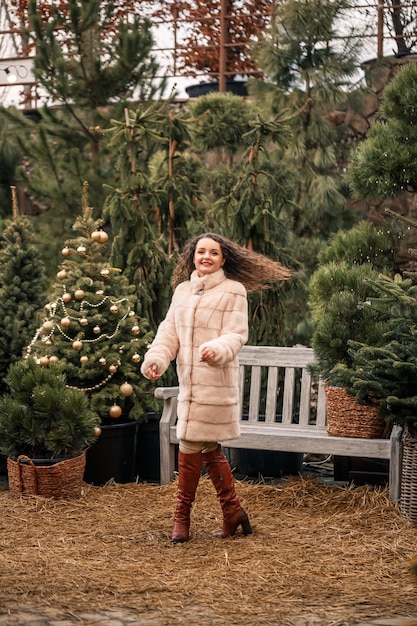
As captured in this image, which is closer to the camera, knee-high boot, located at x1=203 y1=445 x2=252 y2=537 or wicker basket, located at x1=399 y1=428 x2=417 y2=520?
knee-high boot, located at x1=203 y1=445 x2=252 y2=537

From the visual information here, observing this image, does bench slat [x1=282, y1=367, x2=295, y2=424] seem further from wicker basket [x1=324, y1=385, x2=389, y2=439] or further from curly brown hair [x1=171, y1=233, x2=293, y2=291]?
curly brown hair [x1=171, y1=233, x2=293, y2=291]

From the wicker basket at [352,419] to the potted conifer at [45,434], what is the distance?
5.14 ft

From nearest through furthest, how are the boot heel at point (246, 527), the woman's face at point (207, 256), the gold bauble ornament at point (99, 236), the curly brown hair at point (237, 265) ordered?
the boot heel at point (246, 527) → the woman's face at point (207, 256) → the curly brown hair at point (237, 265) → the gold bauble ornament at point (99, 236)

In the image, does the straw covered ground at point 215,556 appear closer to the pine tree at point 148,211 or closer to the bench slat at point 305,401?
the bench slat at point 305,401

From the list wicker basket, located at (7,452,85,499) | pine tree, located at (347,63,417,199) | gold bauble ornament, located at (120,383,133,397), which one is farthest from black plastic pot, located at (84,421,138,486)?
pine tree, located at (347,63,417,199)

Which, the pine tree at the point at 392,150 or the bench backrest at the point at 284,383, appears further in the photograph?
the bench backrest at the point at 284,383

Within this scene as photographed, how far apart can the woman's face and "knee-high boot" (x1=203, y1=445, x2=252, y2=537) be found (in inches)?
39.9

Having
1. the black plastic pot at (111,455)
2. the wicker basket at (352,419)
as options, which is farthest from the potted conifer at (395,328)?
the black plastic pot at (111,455)

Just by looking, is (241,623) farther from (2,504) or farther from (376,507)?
(2,504)

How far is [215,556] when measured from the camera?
5133 millimetres

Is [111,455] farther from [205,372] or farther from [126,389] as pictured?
[205,372]

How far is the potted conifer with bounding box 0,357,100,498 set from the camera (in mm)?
6426

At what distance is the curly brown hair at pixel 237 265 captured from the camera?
5781 mm

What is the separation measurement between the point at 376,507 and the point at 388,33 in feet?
24.0
